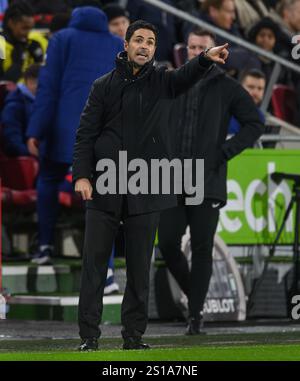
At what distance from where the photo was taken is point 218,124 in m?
11.3

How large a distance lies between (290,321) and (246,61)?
448cm

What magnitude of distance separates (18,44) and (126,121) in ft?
20.1

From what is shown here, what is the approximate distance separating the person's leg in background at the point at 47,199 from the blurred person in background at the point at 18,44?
251cm

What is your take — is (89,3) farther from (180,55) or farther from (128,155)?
(128,155)

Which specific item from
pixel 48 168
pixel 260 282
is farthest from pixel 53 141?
pixel 260 282

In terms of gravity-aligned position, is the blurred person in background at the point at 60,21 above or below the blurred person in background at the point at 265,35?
below

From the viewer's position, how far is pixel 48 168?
12.6 m

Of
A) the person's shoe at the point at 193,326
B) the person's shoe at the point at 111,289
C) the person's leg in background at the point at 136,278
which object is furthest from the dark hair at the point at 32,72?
the person's leg in background at the point at 136,278

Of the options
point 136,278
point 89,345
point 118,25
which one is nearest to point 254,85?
point 118,25

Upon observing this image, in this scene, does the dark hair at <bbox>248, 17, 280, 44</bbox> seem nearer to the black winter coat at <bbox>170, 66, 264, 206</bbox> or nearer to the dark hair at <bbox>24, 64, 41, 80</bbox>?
the dark hair at <bbox>24, 64, 41, 80</bbox>

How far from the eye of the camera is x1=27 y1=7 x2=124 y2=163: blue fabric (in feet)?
39.6

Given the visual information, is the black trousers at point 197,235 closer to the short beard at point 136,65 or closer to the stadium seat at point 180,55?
the short beard at point 136,65

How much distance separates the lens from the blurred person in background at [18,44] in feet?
48.6
